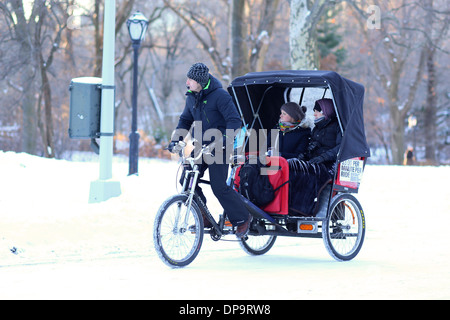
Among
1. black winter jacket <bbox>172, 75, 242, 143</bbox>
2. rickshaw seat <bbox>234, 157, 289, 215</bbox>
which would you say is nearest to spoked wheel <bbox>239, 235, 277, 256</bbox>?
rickshaw seat <bbox>234, 157, 289, 215</bbox>

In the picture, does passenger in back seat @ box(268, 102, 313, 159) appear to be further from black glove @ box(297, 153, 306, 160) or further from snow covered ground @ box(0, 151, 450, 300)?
snow covered ground @ box(0, 151, 450, 300)

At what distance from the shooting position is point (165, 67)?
56531 millimetres

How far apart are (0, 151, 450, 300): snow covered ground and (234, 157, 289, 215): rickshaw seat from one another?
0.58 m

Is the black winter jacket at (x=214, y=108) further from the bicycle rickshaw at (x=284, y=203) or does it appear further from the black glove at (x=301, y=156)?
the black glove at (x=301, y=156)

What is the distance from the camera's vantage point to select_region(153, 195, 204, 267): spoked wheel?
720cm

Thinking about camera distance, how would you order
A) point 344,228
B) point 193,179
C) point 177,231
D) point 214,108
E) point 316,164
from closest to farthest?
point 177,231
point 193,179
point 214,108
point 316,164
point 344,228

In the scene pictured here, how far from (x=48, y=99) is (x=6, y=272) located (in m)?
23.3

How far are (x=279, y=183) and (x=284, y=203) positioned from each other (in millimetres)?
216

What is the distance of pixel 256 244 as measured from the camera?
895 centimetres

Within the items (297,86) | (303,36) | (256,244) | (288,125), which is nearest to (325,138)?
(288,125)

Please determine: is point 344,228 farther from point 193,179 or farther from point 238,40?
point 238,40

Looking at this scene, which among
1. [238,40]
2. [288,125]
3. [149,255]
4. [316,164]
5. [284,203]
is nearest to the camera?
[284,203]

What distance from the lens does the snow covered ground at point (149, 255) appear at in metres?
6.32
